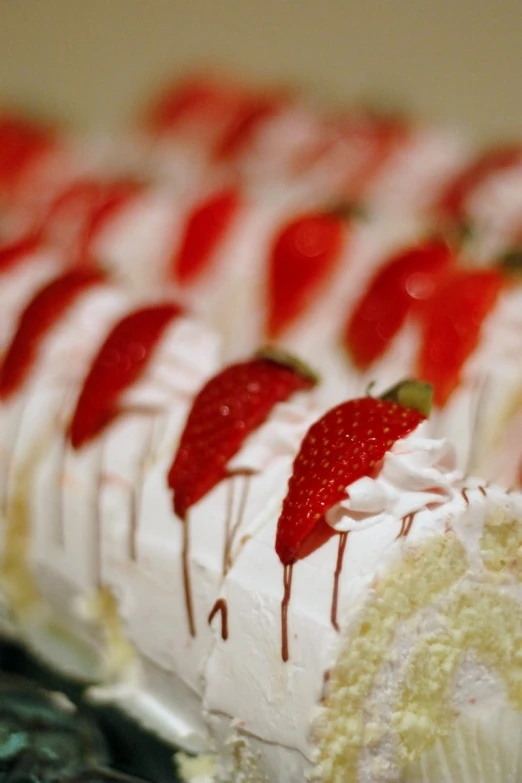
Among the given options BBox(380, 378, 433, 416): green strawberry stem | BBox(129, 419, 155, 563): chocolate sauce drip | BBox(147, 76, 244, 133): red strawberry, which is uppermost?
BBox(147, 76, 244, 133): red strawberry

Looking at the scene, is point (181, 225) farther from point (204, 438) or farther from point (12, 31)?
point (12, 31)

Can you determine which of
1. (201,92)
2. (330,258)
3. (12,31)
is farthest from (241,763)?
(12,31)

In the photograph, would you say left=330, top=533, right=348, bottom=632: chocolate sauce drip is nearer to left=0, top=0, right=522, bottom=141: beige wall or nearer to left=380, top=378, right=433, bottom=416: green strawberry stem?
left=380, top=378, right=433, bottom=416: green strawberry stem

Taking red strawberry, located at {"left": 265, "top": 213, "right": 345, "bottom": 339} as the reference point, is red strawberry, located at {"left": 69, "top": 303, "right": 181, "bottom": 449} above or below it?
below

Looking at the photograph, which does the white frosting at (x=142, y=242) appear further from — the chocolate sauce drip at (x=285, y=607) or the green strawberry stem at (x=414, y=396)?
the chocolate sauce drip at (x=285, y=607)

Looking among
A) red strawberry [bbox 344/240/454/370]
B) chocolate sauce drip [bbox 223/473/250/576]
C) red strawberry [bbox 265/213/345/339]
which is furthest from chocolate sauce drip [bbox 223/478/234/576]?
red strawberry [bbox 265/213/345/339]
